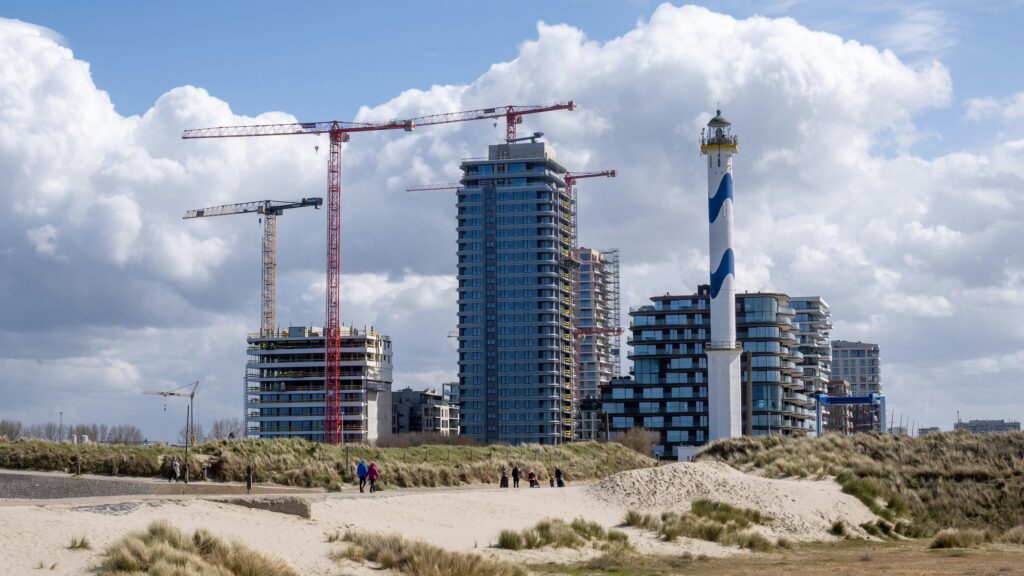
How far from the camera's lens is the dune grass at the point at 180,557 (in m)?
29.6

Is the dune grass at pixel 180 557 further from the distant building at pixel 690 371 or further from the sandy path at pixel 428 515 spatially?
the distant building at pixel 690 371

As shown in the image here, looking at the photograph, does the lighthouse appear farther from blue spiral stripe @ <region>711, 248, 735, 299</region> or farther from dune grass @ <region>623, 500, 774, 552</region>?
dune grass @ <region>623, 500, 774, 552</region>

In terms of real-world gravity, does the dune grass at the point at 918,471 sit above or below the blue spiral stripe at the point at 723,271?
below

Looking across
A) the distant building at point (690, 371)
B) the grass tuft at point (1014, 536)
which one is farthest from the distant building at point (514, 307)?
the grass tuft at point (1014, 536)

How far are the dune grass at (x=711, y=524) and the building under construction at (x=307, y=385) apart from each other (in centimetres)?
13517

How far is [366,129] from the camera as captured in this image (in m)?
194

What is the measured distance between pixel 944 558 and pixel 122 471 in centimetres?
4559

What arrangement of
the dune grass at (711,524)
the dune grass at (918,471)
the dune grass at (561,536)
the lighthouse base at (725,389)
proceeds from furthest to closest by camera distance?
the lighthouse base at (725,389) < the dune grass at (918,471) < the dune grass at (711,524) < the dune grass at (561,536)

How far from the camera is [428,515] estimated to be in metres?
46.1

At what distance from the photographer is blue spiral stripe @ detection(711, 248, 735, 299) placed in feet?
347

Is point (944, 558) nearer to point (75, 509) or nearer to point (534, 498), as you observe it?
point (534, 498)

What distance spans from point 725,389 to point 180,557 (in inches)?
3304

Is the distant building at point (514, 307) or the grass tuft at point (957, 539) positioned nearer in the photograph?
the grass tuft at point (957, 539)

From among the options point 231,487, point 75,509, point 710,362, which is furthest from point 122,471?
point 710,362
